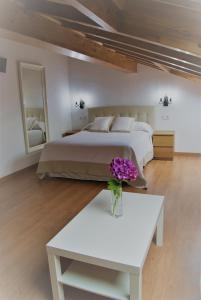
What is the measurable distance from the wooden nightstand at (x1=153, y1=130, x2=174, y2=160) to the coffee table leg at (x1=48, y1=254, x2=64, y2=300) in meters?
3.85

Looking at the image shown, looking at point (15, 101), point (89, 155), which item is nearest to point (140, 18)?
point (89, 155)

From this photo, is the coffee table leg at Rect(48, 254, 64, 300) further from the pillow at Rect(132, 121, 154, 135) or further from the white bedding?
the pillow at Rect(132, 121, 154, 135)

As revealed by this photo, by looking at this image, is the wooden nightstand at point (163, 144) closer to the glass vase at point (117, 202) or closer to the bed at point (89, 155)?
the bed at point (89, 155)

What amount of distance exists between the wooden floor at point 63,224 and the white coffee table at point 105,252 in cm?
25

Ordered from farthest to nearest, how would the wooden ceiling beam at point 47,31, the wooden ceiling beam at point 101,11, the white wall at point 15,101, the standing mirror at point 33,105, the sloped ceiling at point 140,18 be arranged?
the standing mirror at point 33,105, the white wall at point 15,101, the wooden ceiling beam at point 47,31, the wooden ceiling beam at point 101,11, the sloped ceiling at point 140,18

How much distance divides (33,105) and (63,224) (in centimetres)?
295

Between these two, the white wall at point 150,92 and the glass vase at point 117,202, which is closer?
the glass vase at point 117,202

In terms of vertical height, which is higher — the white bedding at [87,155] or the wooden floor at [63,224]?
the white bedding at [87,155]

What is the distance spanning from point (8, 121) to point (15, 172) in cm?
95

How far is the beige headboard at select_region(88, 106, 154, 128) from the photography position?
538cm

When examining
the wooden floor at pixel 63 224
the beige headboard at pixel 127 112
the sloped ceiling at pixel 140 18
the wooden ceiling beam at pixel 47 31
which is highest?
the wooden ceiling beam at pixel 47 31

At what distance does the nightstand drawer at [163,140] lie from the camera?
4.95m

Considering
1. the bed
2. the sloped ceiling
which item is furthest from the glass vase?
the bed

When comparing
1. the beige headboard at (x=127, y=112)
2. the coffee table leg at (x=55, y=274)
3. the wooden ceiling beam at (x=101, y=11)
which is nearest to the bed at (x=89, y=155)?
the beige headboard at (x=127, y=112)
